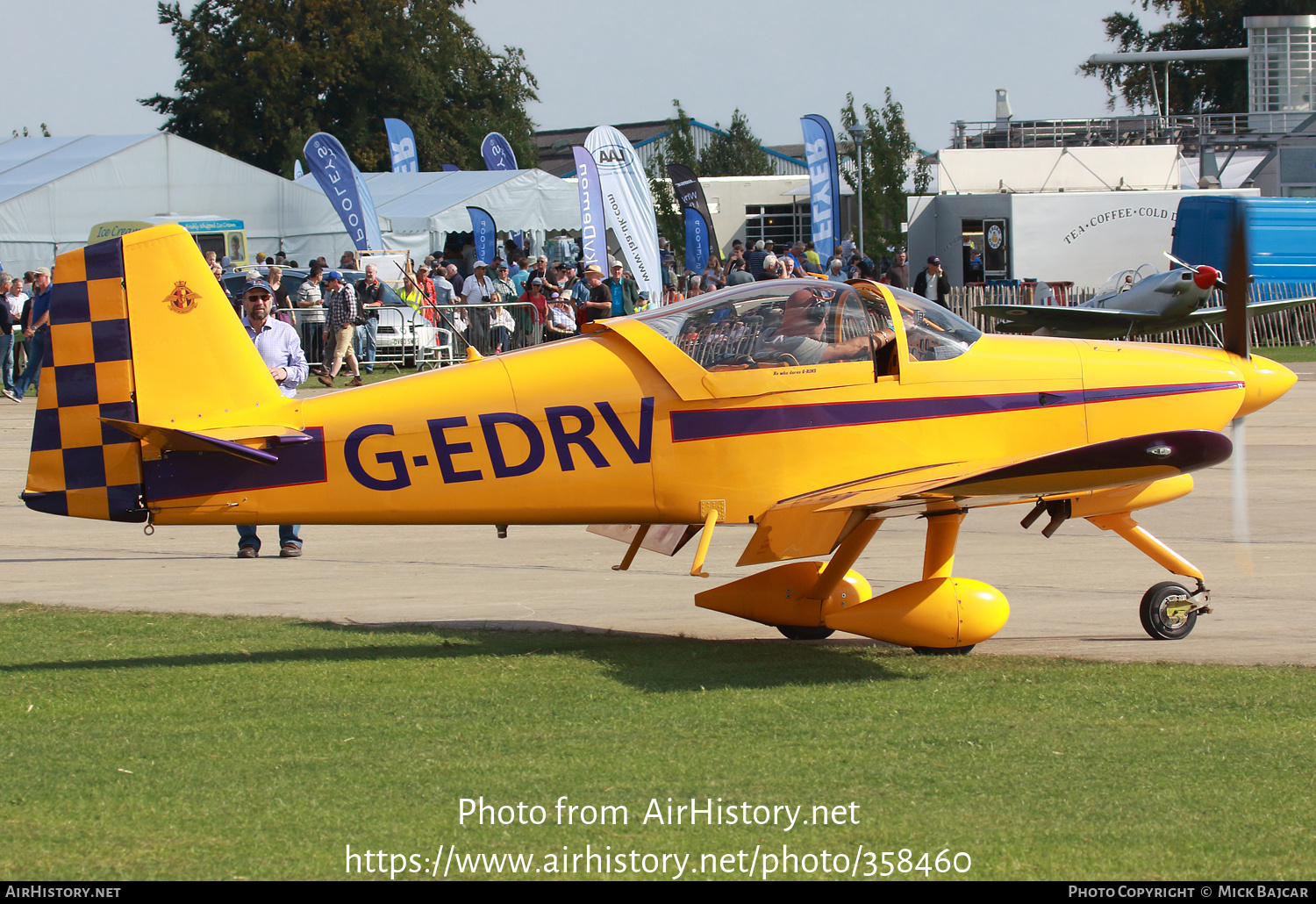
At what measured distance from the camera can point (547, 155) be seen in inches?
3962

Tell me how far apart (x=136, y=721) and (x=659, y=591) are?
4014mm

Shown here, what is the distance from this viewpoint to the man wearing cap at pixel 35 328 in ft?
66.2

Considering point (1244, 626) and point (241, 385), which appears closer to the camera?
point (241, 385)

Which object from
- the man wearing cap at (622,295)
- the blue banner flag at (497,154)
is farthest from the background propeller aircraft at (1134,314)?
the blue banner flag at (497,154)

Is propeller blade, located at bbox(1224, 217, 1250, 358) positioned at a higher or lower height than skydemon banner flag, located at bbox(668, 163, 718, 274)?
lower

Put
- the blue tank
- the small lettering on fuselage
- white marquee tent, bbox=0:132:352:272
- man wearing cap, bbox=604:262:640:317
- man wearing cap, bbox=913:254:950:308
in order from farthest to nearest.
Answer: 1. white marquee tent, bbox=0:132:352:272
2. the blue tank
3. man wearing cap, bbox=913:254:950:308
4. man wearing cap, bbox=604:262:640:317
5. the small lettering on fuselage

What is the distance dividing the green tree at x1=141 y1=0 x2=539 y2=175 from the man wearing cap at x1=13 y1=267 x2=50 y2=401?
162ft

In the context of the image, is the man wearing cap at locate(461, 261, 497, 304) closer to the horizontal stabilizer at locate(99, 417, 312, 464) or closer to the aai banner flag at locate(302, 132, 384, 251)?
the aai banner flag at locate(302, 132, 384, 251)

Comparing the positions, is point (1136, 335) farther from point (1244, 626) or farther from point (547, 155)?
point (547, 155)

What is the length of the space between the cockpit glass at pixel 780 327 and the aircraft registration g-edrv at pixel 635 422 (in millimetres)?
11

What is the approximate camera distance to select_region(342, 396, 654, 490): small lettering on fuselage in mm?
6754

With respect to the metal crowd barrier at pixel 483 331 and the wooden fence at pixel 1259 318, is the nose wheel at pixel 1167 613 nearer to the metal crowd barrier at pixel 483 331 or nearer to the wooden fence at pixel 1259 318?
the metal crowd barrier at pixel 483 331

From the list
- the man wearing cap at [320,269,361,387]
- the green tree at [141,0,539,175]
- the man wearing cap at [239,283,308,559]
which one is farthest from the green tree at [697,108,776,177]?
the man wearing cap at [239,283,308,559]

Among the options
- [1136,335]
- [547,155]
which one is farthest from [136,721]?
[547,155]
